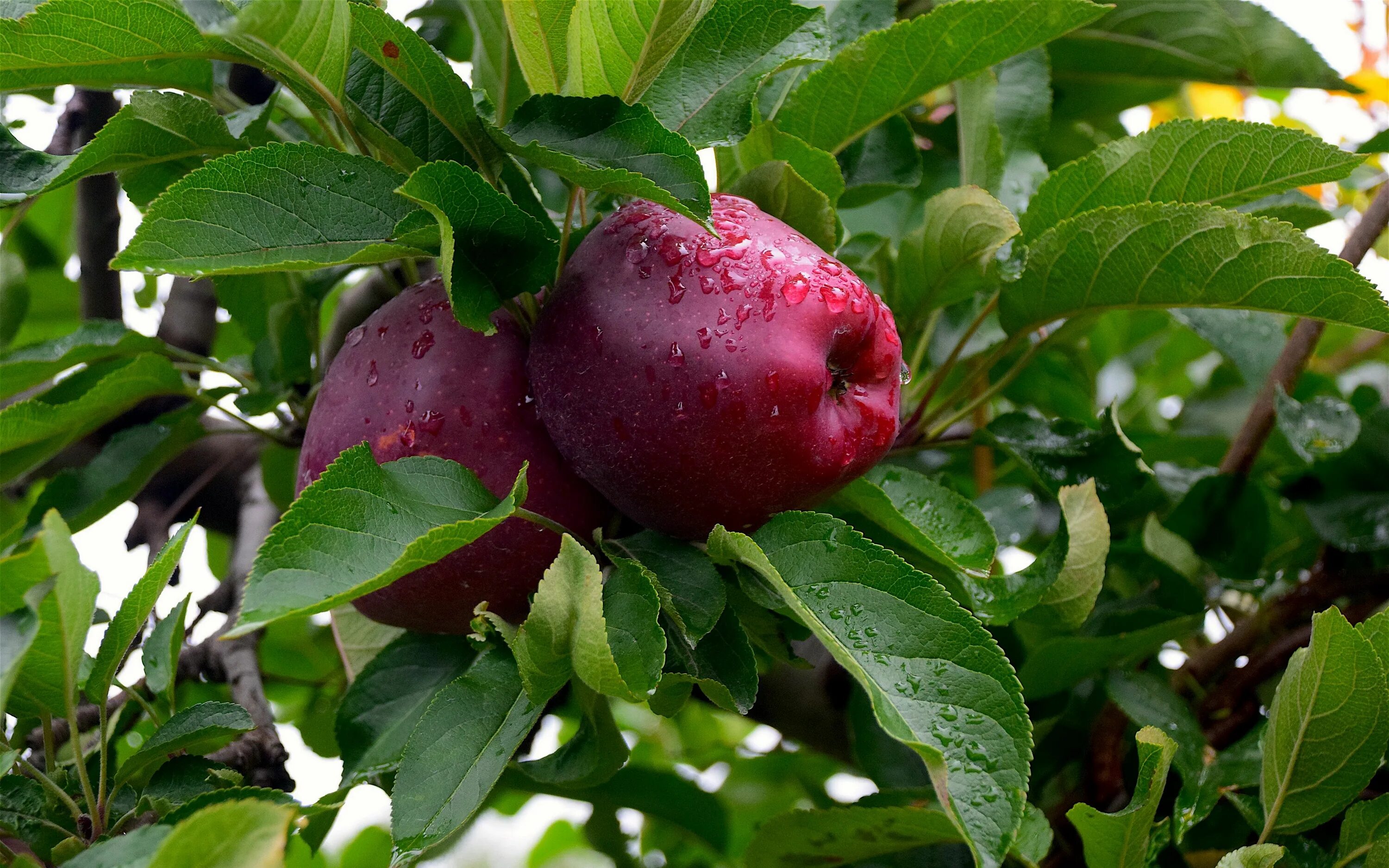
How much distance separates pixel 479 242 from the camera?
533 millimetres

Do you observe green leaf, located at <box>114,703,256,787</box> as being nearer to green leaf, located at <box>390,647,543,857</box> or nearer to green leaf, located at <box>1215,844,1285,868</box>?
green leaf, located at <box>390,647,543,857</box>

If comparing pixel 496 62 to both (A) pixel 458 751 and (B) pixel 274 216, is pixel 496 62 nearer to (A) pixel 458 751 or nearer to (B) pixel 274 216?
(B) pixel 274 216

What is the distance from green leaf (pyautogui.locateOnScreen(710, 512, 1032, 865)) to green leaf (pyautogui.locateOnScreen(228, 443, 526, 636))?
0.42ft

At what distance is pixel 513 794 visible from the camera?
50.6 inches

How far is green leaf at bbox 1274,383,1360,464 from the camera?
820 mm

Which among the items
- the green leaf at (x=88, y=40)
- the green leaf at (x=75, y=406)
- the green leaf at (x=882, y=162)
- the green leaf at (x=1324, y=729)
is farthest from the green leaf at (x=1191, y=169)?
the green leaf at (x=75, y=406)

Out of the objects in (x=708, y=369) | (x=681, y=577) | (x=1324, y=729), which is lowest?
(x=1324, y=729)

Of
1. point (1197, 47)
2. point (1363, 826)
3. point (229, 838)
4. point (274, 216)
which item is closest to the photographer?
point (229, 838)

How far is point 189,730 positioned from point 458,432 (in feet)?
0.68

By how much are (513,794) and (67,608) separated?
34.0 inches

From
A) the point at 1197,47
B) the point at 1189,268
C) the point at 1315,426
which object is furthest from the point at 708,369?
the point at 1197,47

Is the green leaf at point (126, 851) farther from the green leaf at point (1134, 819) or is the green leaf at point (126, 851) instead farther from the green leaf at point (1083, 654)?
the green leaf at point (1083, 654)

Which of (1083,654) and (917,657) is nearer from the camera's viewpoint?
(917,657)

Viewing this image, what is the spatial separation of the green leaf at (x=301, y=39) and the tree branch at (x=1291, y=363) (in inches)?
27.8
